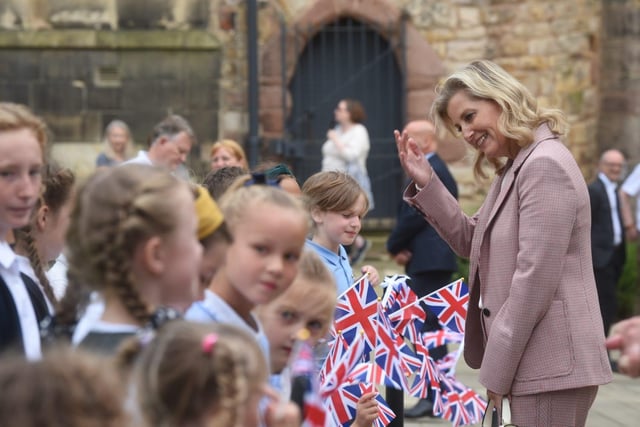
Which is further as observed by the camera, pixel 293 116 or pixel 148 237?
pixel 293 116

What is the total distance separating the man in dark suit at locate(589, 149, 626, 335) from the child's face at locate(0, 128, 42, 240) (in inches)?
284

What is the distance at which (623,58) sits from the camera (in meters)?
13.6

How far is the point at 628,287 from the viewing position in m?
11.7

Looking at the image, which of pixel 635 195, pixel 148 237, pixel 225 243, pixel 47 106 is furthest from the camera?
pixel 47 106

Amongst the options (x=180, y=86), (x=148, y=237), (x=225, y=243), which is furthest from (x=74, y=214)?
(x=180, y=86)

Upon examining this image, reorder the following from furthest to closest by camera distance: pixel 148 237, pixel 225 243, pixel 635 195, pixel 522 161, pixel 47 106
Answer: pixel 47 106
pixel 635 195
pixel 522 161
pixel 225 243
pixel 148 237

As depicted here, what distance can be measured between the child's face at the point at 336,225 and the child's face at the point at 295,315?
4.82ft

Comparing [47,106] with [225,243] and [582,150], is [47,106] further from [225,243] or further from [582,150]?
[225,243]

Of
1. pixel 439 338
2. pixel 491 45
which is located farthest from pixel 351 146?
pixel 439 338

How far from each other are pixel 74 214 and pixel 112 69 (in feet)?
36.0

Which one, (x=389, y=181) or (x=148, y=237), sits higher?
(x=148, y=237)

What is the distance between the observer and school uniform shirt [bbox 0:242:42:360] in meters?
3.07

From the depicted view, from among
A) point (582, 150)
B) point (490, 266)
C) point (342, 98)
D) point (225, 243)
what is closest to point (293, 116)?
point (342, 98)

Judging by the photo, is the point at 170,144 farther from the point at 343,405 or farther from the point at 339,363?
the point at 339,363
